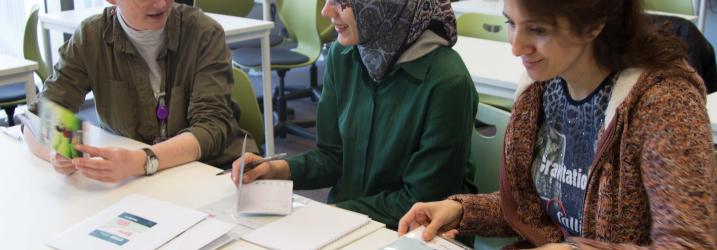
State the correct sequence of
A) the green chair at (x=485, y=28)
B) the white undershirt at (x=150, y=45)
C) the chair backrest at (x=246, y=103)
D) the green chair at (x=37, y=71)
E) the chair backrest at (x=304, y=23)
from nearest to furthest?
1. the white undershirt at (x=150, y=45)
2. the chair backrest at (x=246, y=103)
3. the green chair at (x=485, y=28)
4. the green chair at (x=37, y=71)
5. the chair backrest at (x=304, y=23)

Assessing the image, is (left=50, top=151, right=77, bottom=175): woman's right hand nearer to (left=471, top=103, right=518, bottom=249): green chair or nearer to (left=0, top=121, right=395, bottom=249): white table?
(left=0, top=121, right=395, bottom=249): white table

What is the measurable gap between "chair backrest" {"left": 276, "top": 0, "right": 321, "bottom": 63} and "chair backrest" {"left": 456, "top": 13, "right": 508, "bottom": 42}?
3.62 feet

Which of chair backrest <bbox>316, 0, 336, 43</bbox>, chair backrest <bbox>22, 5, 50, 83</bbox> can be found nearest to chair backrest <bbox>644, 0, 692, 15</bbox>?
chair backrest <bbox>316, 0, 336, 43</bbox>

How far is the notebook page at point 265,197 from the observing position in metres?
1.56

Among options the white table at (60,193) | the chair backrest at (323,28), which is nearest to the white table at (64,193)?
the white table at (60,193)

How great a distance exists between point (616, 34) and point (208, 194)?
91cm

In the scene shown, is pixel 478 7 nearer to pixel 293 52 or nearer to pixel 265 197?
pixel 293 52

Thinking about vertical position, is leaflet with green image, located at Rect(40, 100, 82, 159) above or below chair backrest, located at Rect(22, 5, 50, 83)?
above

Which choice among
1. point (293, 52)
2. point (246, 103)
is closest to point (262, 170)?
point (246, 103)

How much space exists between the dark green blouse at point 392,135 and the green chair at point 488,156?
0.06m

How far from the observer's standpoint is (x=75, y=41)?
6.78ft

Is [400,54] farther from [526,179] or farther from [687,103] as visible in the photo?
[687,103]

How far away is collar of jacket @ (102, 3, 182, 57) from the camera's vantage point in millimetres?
2055

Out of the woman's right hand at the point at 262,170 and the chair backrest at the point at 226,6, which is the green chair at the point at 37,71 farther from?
the woman's right hand at the point at 262,170
